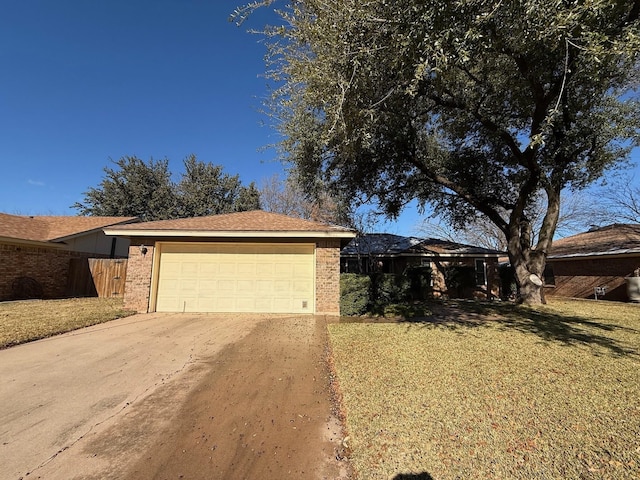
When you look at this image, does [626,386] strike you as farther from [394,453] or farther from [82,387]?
[82,387]

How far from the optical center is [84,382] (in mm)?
4297

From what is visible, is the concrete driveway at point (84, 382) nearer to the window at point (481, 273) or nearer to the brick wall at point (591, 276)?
the window at point (481, 273)

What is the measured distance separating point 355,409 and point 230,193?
27.5 metres

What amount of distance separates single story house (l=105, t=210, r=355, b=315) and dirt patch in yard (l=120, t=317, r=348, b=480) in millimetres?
4367

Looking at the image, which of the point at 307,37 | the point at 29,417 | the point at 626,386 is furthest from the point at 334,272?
the point at 29,417

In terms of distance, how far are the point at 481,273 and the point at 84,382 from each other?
17821mm

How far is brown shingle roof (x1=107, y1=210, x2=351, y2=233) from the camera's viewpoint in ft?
31.3

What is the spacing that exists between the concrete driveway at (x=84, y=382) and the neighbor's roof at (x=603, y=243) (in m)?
17.3

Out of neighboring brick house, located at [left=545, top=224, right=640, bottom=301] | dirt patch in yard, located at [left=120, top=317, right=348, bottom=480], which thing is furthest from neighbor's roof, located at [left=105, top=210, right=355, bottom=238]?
neighboring brick house, located at [left=545, top=224, right=640, bottom=301]

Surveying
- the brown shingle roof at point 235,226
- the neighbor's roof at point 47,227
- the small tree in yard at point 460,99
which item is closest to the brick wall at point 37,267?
the neighbor's roof at point 47,227

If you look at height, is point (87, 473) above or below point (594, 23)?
below

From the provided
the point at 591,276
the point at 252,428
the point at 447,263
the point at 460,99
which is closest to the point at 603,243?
the point at 591,276

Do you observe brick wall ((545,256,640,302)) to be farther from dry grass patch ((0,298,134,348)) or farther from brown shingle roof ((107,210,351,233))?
dry grass patch ((0,298,134,348))

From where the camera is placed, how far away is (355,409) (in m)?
3.44
